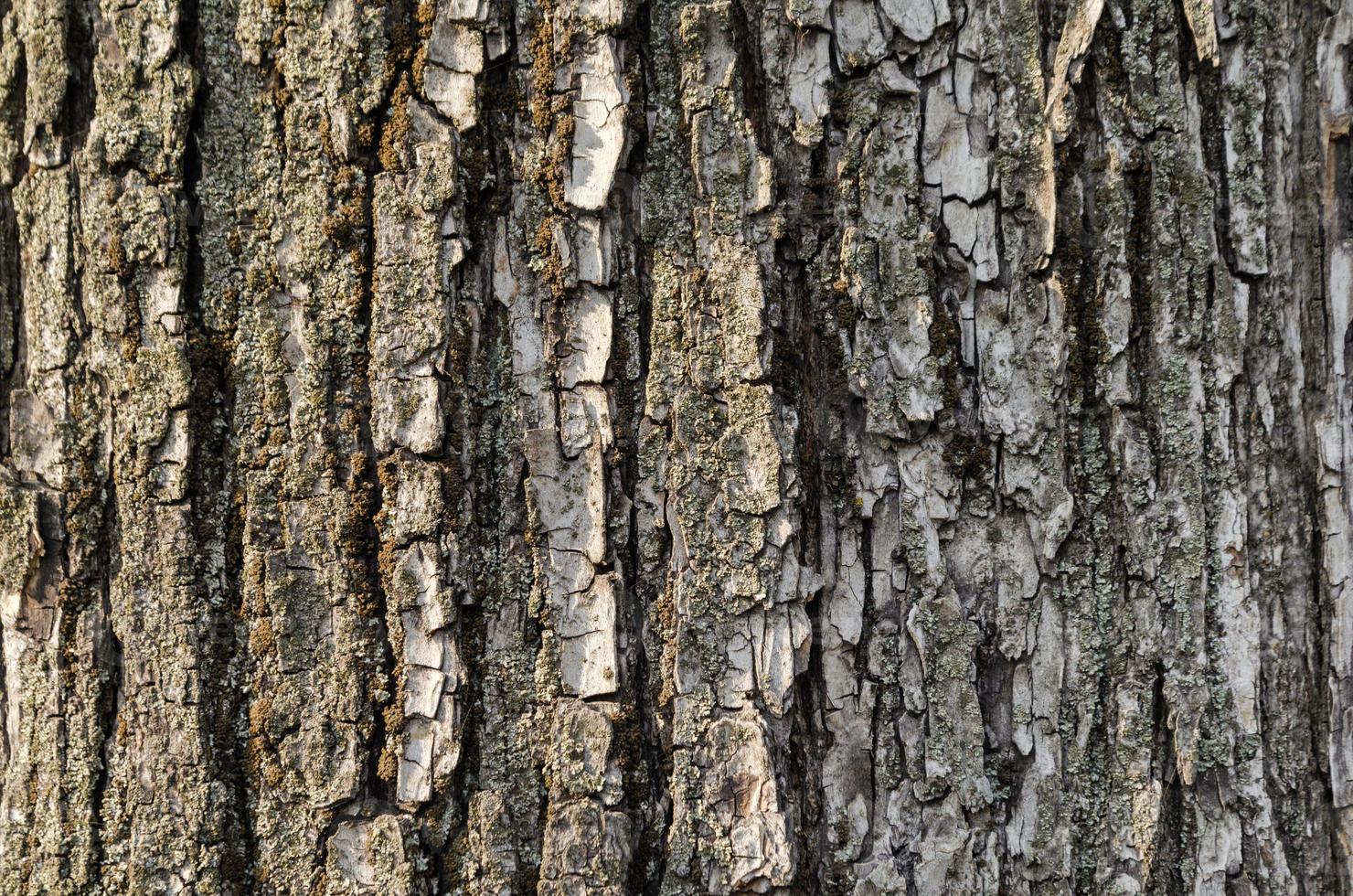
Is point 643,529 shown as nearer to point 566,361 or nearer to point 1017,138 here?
point 566,361

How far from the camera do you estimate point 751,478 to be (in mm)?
1461

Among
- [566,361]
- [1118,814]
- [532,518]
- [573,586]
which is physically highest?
[566,361]

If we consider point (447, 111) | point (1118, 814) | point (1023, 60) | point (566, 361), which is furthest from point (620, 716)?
point (1023, 60)

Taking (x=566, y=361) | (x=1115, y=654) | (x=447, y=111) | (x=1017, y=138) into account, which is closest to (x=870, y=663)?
(x=1115, y=654)

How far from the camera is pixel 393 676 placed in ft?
4.93

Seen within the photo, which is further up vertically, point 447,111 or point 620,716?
point 447,111

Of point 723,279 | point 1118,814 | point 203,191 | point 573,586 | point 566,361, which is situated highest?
point 203,191

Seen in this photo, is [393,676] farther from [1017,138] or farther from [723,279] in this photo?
[1017,138]

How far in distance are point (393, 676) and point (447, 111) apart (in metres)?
0.98

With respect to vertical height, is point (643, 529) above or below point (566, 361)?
below

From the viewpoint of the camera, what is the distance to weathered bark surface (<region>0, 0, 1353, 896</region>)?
148 centimetres

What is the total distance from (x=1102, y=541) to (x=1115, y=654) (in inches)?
7.7

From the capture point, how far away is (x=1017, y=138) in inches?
59.6

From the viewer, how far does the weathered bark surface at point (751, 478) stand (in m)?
1.48
